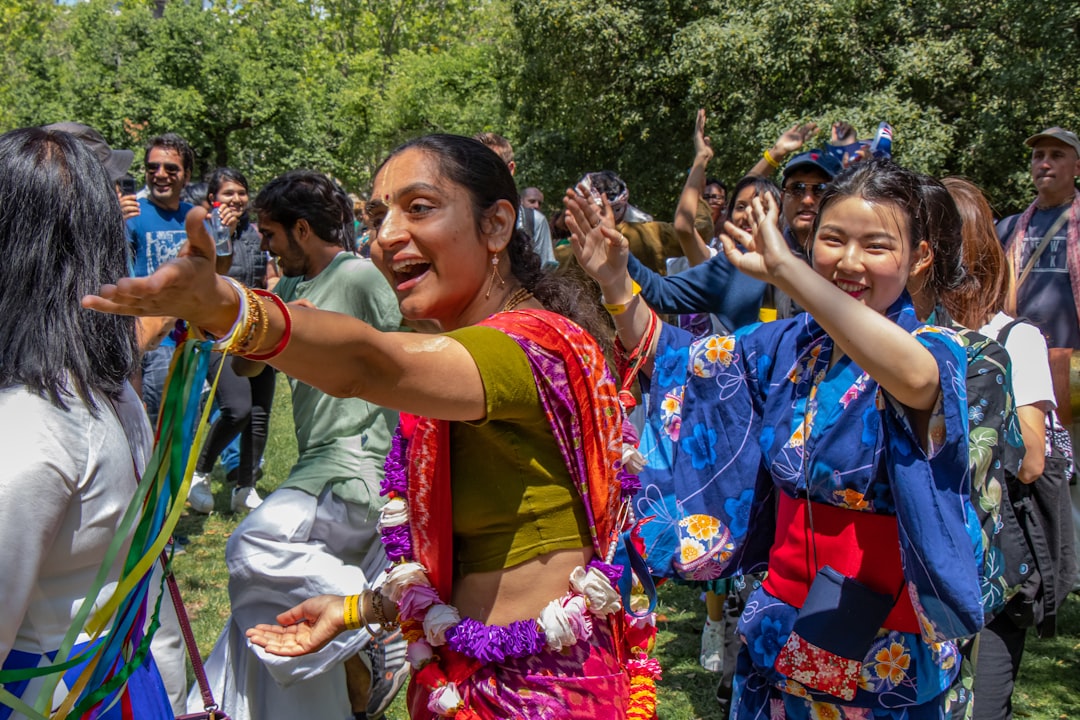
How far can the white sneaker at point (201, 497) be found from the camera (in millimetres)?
6949

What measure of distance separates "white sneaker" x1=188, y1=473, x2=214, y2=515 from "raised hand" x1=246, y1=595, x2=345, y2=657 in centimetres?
495

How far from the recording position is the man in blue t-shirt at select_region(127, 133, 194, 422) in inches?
255

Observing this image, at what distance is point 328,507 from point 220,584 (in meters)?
2.31

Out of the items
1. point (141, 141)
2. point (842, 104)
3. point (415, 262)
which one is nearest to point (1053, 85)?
point (842, 104)

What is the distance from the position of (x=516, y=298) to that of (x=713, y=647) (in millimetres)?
3131

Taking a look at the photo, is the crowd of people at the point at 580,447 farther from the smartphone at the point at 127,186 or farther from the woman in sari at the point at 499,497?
the smartphone at the point at 127,186

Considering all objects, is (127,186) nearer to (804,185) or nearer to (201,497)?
(201,497)

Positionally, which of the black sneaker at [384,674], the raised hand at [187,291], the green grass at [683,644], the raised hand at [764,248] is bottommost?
the green grass at [683,644]

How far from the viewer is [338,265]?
14.0 ft

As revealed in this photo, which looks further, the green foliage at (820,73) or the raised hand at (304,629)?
the green foliage at (820,73)

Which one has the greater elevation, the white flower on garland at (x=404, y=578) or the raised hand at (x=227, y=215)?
the raised hand at (x=227, y=215)

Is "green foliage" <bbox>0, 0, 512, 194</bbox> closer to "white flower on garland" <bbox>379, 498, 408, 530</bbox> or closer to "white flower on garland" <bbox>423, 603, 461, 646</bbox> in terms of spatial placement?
"white flower on garland" <bbox>379, 498, 408, 530</bbox>

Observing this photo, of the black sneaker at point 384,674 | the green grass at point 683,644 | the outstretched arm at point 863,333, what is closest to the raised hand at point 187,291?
the outstretched arm at point 863,333

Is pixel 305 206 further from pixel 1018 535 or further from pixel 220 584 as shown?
pixel 1018 535
